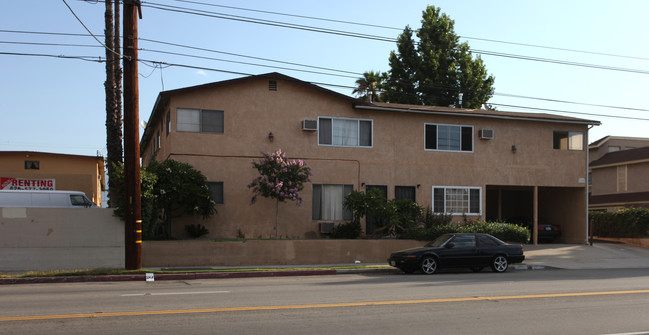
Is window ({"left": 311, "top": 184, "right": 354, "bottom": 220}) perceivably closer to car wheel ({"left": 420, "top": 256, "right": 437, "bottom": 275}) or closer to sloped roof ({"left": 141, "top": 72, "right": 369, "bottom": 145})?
sloped roof ({"left": 141, "top": 72, "right": 369, "bottom": 145})

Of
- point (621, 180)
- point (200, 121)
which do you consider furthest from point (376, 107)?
point (621, 180)

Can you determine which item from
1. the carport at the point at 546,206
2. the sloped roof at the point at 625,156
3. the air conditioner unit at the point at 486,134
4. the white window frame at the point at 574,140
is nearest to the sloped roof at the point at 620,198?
the sloped roof at the point at 625,156

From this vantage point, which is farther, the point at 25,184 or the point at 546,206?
the point at 25,184

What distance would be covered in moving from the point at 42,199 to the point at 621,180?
111ft

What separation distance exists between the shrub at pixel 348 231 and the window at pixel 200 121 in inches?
235

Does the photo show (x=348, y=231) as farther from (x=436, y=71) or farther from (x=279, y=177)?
(x=436, y=71)

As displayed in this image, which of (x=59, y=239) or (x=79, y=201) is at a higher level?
(x=79, y=201)

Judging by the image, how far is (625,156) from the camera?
37.2m

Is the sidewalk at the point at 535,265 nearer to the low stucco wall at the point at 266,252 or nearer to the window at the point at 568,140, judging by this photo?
the low stucco wall at the point at 266,252

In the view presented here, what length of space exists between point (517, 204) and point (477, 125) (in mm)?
7734

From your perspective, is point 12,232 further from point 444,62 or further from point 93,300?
point 444,62

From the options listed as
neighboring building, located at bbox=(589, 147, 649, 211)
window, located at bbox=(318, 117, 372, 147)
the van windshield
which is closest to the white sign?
the van windshield

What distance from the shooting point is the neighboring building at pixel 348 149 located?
22188 millimetres

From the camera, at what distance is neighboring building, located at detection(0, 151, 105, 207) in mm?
32531
